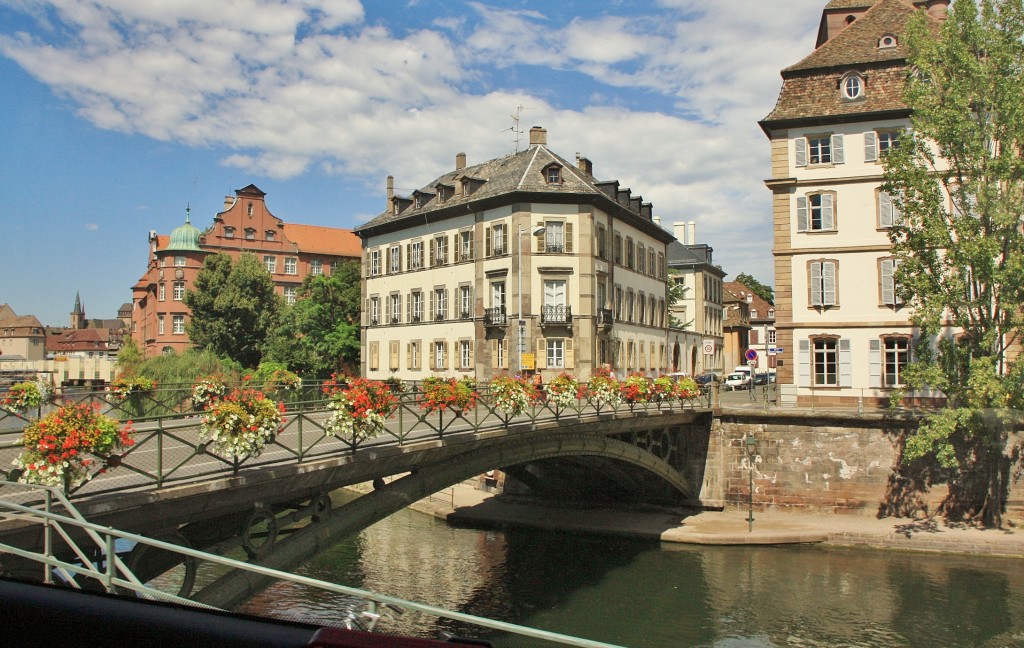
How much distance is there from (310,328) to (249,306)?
575cm

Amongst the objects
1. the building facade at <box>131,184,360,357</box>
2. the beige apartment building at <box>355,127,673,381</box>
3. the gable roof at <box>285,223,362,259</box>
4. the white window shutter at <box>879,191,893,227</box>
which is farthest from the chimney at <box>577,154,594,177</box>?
the gable roof at <box>285,223,362,259</box>

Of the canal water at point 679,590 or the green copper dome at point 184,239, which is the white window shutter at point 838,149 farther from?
the green copper dome at point 184,239

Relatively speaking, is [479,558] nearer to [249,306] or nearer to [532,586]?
[532,586]

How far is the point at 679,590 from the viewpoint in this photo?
824 inches

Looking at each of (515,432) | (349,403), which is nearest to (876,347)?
(515,432)

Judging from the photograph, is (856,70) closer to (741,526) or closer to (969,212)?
(969,212)

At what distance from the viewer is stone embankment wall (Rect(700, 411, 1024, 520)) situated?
27.2 m

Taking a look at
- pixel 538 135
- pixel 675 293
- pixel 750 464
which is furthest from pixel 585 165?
pixel 750 464

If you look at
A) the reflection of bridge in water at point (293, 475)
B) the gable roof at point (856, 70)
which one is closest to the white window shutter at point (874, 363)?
the gable roof at point (856, 70)

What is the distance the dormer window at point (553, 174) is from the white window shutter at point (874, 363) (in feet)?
57.3

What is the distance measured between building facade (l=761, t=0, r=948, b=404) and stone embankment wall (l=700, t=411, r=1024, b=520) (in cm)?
305

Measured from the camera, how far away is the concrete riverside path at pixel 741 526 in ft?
80.0

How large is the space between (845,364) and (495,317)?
17.3 meters

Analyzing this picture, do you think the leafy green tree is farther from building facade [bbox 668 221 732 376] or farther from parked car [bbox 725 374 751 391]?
parked car [bbox 725 374 751 391]
